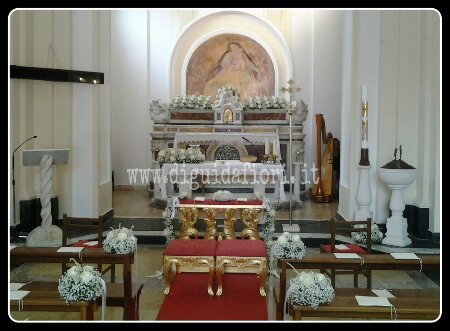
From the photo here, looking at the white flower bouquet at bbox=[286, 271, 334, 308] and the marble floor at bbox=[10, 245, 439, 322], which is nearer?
the white flower bouquet at bbox=[286, 271, 334, 308]

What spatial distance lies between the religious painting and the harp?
8.79 feet

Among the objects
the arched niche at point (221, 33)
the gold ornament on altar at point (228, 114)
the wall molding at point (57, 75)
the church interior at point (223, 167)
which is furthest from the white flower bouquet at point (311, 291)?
the arched niche at point (221, 33)

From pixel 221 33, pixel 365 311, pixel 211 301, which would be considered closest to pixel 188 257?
pixel 211 301

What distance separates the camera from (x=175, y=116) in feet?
44.9

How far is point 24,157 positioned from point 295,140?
24.4 feet

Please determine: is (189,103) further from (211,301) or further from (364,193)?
(211,301)

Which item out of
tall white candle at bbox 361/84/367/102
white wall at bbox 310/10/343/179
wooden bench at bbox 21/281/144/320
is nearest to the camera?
wooden bench at bbox 21/281/144/320

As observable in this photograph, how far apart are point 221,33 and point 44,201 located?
934 cm

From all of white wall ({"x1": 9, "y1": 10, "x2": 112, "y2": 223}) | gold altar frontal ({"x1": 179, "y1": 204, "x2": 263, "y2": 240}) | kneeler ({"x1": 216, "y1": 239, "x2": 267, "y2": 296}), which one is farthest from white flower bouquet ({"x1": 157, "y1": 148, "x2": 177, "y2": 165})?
kneeler ({"x1": 216, "y1": 239, "x2": 267, "y2": 296})

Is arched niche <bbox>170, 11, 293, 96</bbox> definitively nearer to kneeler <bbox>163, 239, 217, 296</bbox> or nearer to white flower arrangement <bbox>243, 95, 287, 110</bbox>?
white flower arrangement <bbox>243, 95, 287, 110</bbox>

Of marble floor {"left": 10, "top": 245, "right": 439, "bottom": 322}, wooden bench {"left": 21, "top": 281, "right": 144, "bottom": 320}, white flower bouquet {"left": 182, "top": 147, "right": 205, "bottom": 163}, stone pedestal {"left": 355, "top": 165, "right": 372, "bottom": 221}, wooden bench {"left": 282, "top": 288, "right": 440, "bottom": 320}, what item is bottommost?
marble floor {"left": 10, "top": 245, "right": 439, "bottom": 322}

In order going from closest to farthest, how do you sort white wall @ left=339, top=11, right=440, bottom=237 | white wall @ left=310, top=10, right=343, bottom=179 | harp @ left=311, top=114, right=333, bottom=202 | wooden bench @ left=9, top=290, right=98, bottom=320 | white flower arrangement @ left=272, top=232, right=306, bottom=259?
1. wooden bench @ left=9, top=290, right=98, bottom=320
2. white flower arrangement @ left=272, top=232, right=306, bottom=259
3. white wall @ left=339, top=11, right=440, bottom=237
4. harp @ left=311, top=114, right=333, bottom=202
5. white wall @ left=310, top=10, right=343, bottom=179

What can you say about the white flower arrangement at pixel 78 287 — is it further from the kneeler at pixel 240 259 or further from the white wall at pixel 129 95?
the white wall at pixel 129 95

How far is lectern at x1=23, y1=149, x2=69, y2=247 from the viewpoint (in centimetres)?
773
